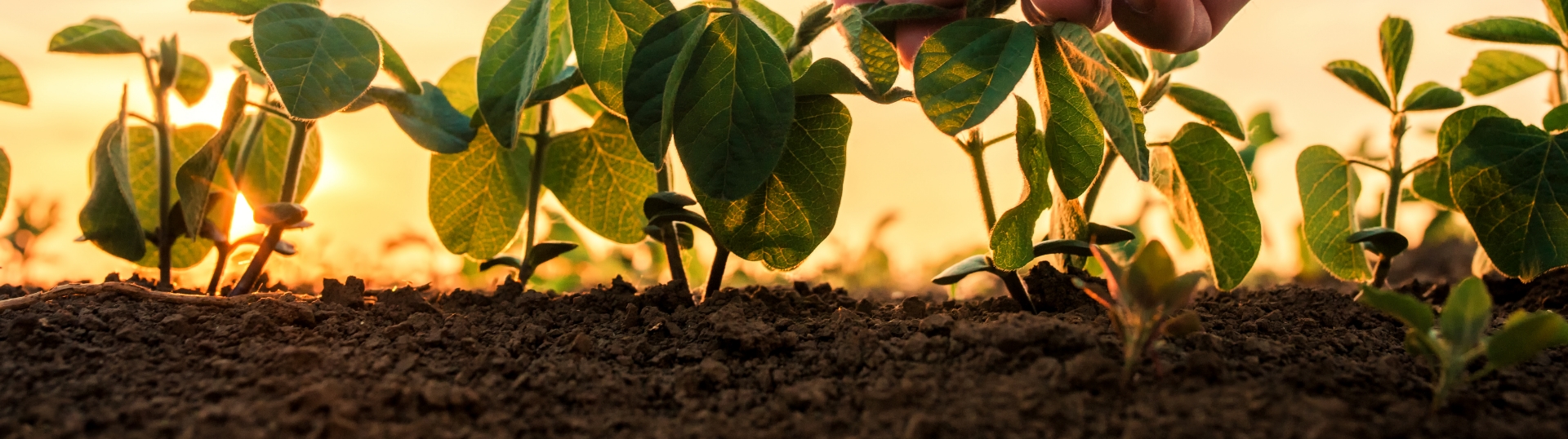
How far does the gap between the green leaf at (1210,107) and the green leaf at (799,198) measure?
0.62m

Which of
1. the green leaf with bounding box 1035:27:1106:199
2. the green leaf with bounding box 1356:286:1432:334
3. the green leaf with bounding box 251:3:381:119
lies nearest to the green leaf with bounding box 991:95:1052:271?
the green leaf with bounding box 1035:27:1106:199

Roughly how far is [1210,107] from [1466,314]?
2.37 ft

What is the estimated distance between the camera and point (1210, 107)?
5.57ft

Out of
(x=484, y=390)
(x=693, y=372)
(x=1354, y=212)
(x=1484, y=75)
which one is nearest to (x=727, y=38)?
(x=693, y=372)

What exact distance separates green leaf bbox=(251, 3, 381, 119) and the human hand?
76 cm

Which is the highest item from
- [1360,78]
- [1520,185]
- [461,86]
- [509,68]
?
[461,86]

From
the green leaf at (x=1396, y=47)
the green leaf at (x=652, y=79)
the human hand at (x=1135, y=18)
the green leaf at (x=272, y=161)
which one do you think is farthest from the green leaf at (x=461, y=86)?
the green leaf at (x=1396, y=47)

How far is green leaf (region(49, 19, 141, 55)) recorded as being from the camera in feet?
5.63

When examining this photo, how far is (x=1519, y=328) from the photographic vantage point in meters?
1.04

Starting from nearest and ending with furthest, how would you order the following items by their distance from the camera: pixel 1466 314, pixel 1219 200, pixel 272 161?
pixel 1466 314, pixel 1219 200, pixel 272 161

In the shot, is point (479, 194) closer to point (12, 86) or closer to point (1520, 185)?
point (12, 86)

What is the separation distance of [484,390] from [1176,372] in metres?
0.83

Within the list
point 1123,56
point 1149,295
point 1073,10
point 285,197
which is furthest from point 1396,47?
point 285,197

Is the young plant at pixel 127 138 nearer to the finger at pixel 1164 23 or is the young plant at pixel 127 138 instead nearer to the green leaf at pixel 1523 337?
the finger at pixel 1164 23
